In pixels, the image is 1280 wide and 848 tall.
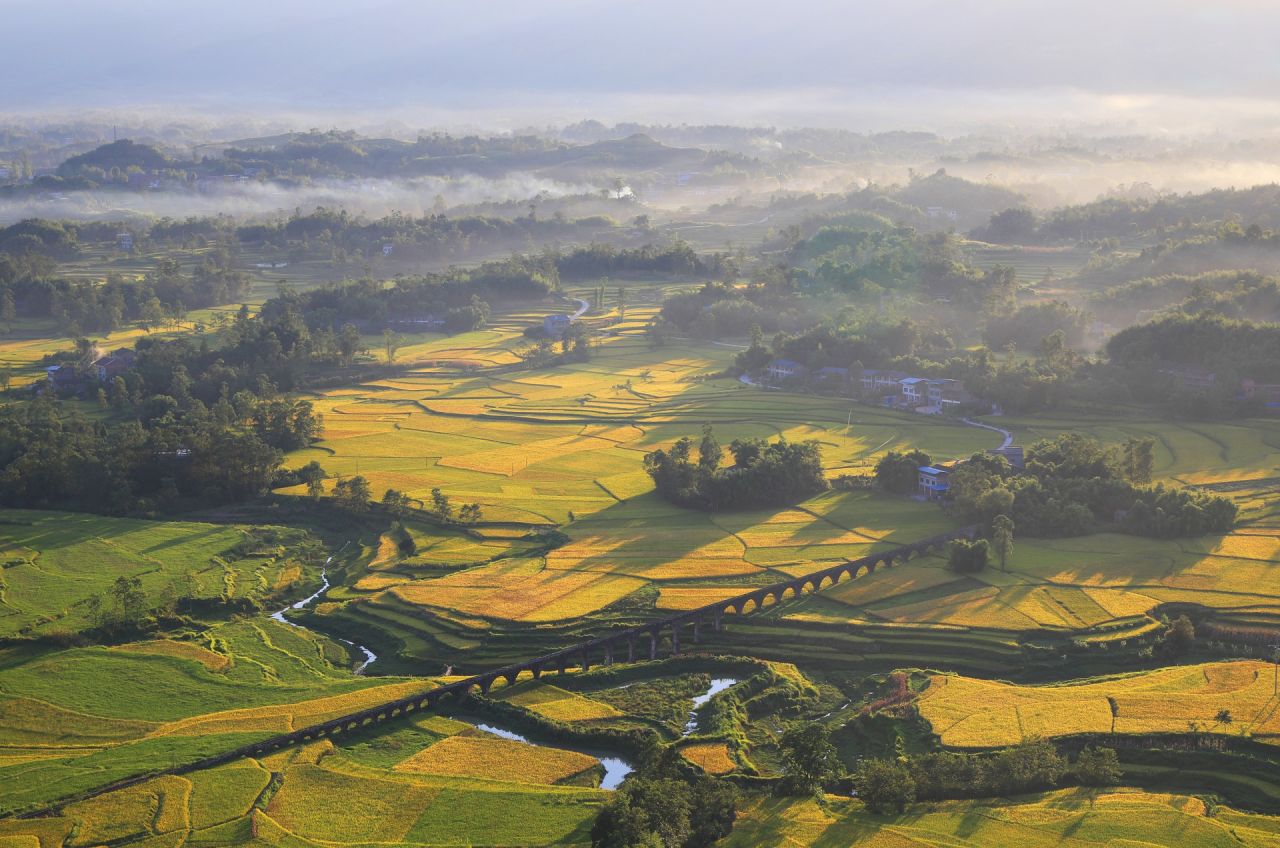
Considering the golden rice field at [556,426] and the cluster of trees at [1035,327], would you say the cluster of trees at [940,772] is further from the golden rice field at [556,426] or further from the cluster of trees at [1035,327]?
the cluster of trees at [1035,327]

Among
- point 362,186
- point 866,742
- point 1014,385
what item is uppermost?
point 362,186

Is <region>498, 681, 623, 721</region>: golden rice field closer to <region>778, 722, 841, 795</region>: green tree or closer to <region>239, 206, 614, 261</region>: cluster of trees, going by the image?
<region>778, 722, 841, 795</region>: green tree

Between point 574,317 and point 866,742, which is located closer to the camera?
point 866,742

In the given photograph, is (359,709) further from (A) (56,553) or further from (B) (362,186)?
(B) (362,186)

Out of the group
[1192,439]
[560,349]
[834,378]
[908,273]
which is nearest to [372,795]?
[1192,439]

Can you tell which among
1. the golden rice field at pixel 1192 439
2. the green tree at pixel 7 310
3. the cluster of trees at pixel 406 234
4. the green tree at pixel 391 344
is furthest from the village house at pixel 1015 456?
the cluster of trees at pixel 406 234

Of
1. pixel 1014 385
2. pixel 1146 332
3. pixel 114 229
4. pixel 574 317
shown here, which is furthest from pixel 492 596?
pixel 114 229

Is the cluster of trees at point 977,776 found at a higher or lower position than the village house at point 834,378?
lower
